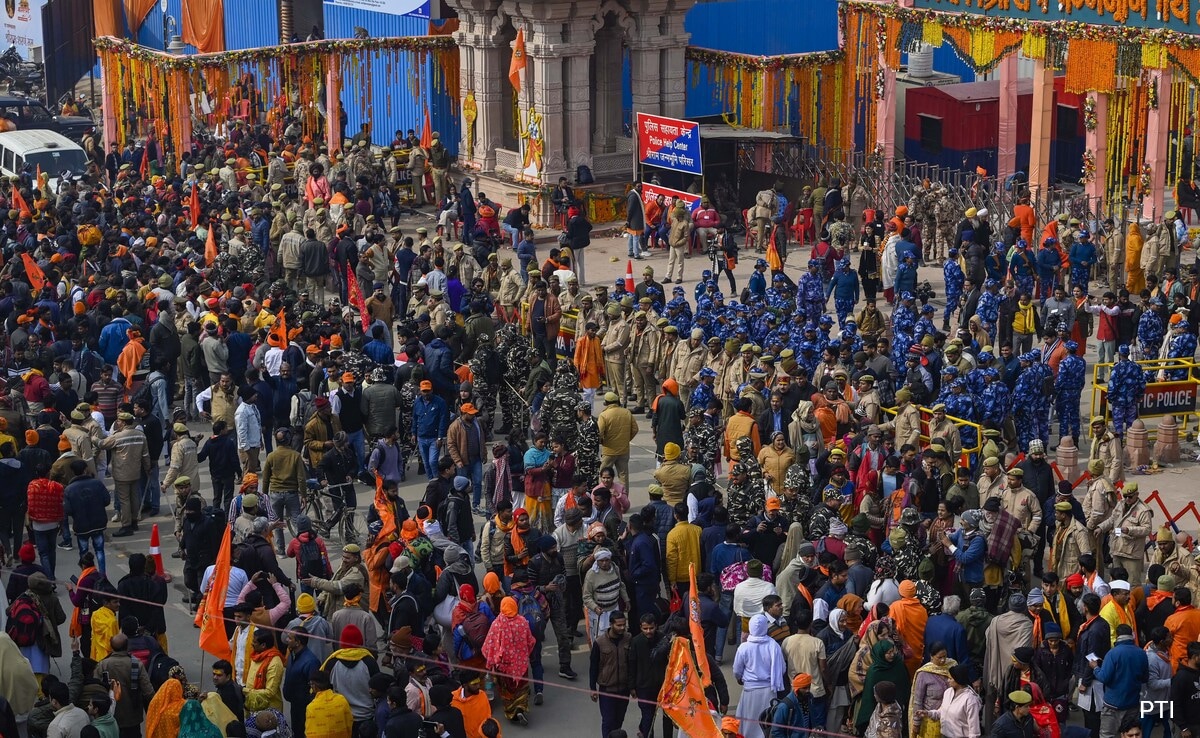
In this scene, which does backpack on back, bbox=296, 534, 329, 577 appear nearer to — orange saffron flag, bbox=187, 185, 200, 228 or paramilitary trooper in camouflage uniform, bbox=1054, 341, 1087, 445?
paramilitary trooper in camouflage uniform, bbox=1054, 341, 1087, 445

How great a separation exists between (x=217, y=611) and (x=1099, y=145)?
20.7 meters

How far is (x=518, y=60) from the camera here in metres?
33.3

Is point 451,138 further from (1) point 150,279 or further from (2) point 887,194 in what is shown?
(1) point 150,279

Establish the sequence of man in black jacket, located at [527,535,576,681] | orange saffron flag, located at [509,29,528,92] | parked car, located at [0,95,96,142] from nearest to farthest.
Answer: man in black jacket, located at [527,535,576,681]
orange saffron flag, located at [509,29,528,92]
parked car, located at [0,95,96,142]

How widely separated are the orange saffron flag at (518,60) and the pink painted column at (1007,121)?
885cm

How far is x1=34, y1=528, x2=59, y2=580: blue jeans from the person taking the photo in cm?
1791

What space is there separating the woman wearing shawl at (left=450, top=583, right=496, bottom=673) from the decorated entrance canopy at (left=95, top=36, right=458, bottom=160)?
2304 cm

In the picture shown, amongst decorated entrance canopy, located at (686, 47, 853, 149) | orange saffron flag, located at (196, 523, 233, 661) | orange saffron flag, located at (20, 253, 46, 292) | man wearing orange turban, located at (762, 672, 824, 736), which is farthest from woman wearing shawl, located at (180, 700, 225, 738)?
decorated entrance canopy, located at (686, 47, 853, 149)

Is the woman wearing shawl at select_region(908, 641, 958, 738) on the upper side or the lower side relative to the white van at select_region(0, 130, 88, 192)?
lower

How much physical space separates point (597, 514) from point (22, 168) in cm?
2400

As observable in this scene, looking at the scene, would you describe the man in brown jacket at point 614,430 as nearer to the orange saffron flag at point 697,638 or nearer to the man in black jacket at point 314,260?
the orange saffron flag at point 697,638

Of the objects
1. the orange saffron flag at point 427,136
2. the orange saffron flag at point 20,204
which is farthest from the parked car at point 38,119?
the orange saffron flag at point 20,204

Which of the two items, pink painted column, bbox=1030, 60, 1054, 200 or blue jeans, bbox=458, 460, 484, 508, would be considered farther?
pink painted column, bbox=1030, 60, 1054, 200

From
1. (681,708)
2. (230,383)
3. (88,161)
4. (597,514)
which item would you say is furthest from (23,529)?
(88,161)
